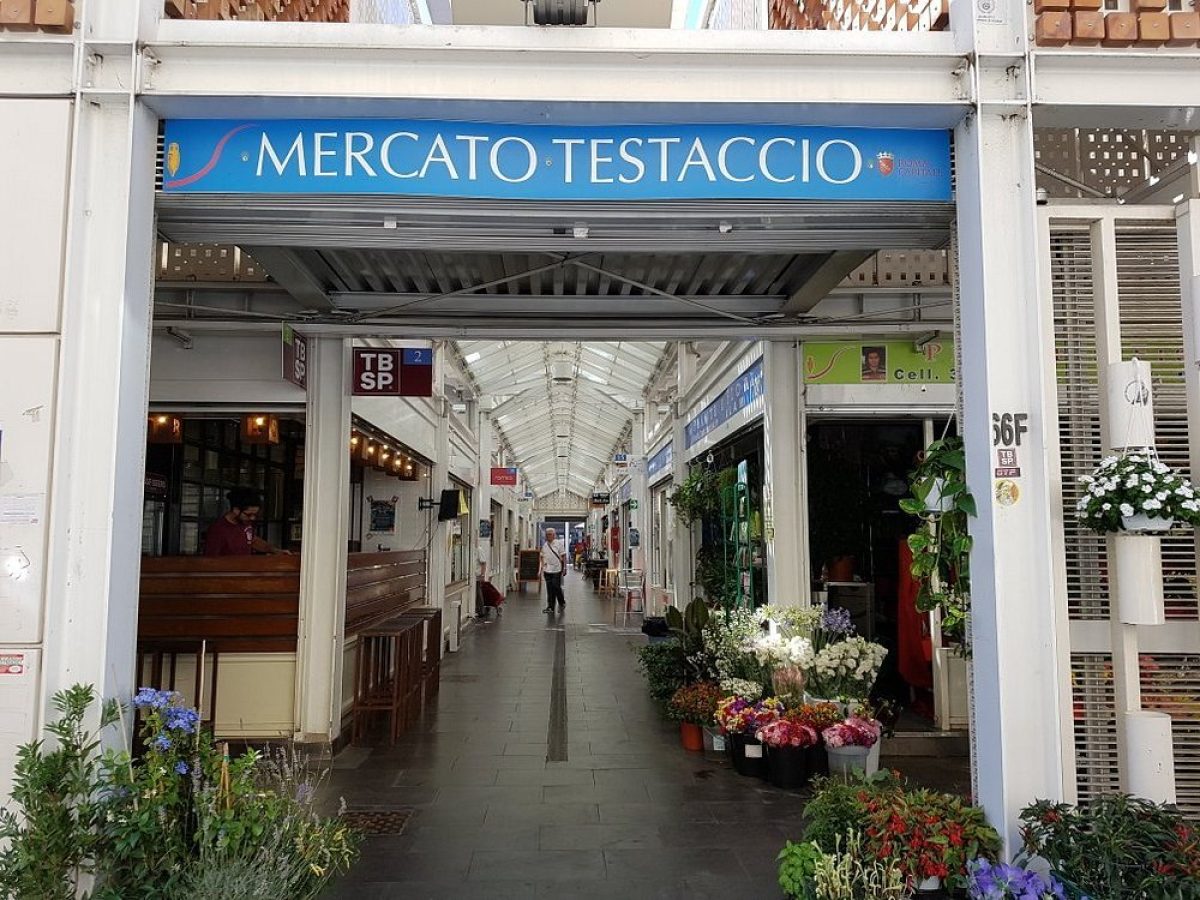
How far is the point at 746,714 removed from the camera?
568 cm

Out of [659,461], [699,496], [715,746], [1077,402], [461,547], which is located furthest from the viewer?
[461,547]

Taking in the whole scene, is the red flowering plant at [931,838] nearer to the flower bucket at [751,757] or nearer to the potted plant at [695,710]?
the flower bucket at [751,757]

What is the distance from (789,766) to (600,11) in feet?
24.5

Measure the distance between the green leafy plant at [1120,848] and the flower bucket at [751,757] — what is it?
262 centimetres

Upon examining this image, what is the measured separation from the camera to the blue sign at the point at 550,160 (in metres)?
3.47

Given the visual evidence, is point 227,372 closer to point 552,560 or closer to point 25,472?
point 25,472

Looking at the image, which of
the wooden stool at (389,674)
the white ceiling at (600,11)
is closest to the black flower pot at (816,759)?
the wooden stool at (389,674)

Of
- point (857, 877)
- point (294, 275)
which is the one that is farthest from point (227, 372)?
point (857, 877)

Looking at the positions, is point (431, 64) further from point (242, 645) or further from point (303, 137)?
point (242, 645)

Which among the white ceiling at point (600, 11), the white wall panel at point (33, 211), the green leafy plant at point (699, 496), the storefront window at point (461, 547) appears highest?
the white ceiling at point (600, 11)

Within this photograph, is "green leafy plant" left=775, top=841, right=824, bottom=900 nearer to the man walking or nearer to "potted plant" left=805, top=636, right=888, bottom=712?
"potted plant" left=805, top=636, right=888, bottom=712

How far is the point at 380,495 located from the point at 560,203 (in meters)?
8.19

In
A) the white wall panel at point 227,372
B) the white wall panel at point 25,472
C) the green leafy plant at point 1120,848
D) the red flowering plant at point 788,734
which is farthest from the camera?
the white wall panel at point 227,372

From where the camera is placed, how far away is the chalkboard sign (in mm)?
26188
